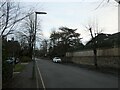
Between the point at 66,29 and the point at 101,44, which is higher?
the point at 66,29

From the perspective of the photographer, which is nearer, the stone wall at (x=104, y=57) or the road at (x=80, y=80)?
the road at (x=80, y=80)

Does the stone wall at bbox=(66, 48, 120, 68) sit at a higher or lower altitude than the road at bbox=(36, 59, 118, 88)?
higher

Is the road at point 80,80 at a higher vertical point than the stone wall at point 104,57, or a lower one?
lower

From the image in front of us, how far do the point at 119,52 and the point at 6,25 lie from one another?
20804 millimetres

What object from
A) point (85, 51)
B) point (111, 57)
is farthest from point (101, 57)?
point (85, 51)

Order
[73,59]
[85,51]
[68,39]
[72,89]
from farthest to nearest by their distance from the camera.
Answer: [68,39]
[73,59]
[85,51]
[72,89]

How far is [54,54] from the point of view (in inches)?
4343

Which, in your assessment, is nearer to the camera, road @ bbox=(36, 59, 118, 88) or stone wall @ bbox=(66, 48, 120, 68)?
road @ bbox=(36, 59, 118, 88)

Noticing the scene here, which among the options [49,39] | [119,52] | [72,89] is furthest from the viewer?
[49,39]

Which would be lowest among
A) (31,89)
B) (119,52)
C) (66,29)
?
(31,89)

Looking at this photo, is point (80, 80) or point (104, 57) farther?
point (104, 57)

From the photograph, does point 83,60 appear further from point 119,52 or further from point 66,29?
point 66,29

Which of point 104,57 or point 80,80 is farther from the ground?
point 104,57

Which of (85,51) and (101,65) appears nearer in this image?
(101,65)
